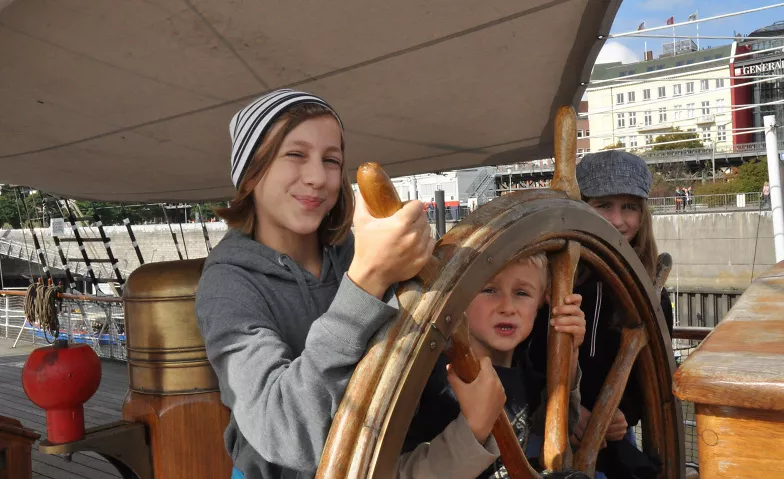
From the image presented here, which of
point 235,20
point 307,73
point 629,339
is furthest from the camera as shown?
point 307,73

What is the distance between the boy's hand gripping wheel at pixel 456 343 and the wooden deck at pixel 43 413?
289 centimetres

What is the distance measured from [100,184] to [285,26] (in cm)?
255

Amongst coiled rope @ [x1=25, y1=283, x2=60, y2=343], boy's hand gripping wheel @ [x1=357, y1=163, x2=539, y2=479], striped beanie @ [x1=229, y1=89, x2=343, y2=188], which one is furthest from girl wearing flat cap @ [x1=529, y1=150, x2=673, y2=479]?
coiled rope @ [x1=25, y1=283, x2=60, y2=343]

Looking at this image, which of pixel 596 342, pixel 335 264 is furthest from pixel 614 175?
pixel 335 264

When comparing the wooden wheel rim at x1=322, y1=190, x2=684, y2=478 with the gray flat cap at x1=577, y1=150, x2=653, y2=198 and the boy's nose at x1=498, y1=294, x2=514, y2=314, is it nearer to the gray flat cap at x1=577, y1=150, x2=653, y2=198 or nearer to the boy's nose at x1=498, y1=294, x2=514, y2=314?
the boy's nose at x1=498, y1=294, x2=514, y2=314

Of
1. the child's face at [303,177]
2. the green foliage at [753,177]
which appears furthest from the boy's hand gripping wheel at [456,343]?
the green foliage at [753,177]

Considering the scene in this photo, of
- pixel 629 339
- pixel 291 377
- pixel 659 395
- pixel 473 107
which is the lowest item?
pixel 659 395

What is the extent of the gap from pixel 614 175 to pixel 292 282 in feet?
4.14

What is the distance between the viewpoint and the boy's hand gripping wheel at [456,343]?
0.78 meters

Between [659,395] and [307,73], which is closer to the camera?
[659,395]

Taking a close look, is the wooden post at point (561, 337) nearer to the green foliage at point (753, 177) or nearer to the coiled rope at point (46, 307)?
the coiled rope at point (46, 307)

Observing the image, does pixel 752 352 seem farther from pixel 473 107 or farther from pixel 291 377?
pixel 473 107

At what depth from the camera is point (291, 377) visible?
84 cm

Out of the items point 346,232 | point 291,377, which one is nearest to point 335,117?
point 346,232
